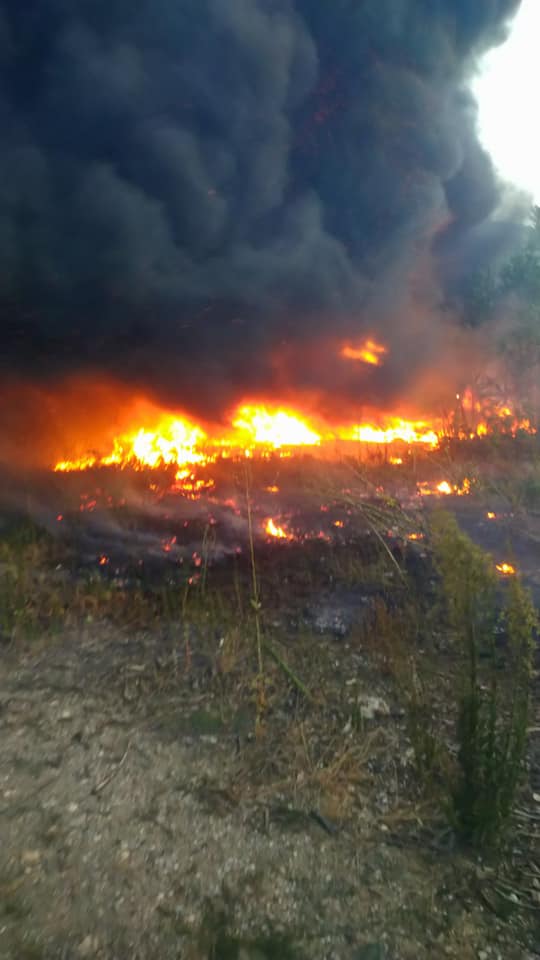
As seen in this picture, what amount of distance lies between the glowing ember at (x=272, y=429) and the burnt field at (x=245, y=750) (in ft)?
26.2

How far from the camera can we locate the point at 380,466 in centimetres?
1280

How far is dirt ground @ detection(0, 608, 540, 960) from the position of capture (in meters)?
2.40

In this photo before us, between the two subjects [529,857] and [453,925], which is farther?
[529,857]

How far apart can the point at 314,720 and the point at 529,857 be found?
1.54 metres

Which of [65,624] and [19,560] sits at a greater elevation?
[19,560]

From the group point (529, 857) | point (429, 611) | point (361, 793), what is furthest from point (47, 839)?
point (429, 611)

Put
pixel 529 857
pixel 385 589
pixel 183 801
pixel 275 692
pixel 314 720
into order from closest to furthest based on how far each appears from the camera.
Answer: pixel 529 857
pixel 183 801
pixel 314 720
pixel 275 692
pixel 385 589

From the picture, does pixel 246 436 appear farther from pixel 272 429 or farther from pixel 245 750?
pixel 245 750

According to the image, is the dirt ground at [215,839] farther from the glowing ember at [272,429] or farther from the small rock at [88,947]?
the glowing ember at [272,429]

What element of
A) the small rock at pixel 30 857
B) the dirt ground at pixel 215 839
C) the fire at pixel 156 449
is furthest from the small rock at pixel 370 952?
the fire at pixel 156 449

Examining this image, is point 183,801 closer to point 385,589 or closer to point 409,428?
point 385,589

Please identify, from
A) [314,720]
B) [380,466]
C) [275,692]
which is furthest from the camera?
[380,466]

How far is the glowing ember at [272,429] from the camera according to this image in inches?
625

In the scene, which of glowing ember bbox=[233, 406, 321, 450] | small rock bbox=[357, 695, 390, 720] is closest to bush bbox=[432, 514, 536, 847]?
small rock bbox=[357, 695, 390, 720]
